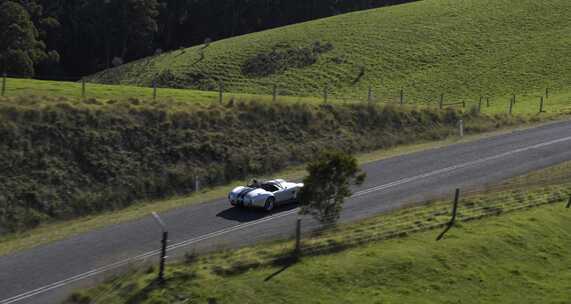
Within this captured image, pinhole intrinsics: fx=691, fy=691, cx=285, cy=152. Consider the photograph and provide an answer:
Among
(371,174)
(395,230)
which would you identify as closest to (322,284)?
(395,230)

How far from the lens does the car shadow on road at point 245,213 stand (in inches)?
1041

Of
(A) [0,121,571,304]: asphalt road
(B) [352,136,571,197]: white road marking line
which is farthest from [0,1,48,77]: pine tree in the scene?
(B) [352,136,571,197]: white road marking line

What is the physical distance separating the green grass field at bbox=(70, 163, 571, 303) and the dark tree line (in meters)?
56.6

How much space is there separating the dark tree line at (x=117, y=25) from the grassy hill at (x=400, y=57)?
11929 mm

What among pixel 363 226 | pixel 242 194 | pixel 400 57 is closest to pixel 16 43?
pixel 400 57

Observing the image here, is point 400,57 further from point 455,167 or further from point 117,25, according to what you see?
point 117,25

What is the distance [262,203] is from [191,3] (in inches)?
3665

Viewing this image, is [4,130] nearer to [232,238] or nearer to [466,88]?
[232,238]

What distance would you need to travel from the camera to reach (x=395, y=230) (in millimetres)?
22266

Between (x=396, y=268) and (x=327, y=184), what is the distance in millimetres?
4610

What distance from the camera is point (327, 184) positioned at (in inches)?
Result: 931

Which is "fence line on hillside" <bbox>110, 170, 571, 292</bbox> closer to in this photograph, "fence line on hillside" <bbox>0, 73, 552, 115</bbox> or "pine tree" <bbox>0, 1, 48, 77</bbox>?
"fence line on hillside" <bbox>0, 73, 552, 115</bbox>

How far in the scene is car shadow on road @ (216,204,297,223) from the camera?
26.4m

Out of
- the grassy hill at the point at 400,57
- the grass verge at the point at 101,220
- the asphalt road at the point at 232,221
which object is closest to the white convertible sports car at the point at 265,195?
the asphalt road at the point at 232,221
